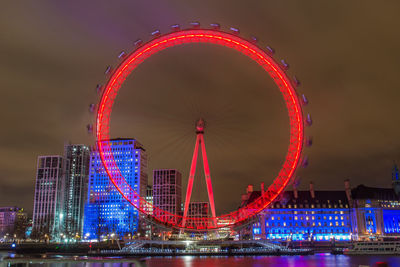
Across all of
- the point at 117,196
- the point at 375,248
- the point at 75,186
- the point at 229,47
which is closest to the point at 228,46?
the point at 229,47

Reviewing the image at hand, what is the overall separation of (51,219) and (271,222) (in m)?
95.6

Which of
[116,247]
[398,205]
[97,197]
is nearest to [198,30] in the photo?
[116,247]

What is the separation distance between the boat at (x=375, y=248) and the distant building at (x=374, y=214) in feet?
81.8

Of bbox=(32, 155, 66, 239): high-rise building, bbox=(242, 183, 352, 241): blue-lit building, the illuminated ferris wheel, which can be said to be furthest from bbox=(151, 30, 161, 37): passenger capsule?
bbox=(32, 155, 66, 239): high-rise building

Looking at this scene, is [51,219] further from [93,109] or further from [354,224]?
[93,109]

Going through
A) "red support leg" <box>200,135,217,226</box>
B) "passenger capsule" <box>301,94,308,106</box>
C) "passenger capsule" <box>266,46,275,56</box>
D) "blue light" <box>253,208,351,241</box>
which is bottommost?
"blue light" <box>253,208,351,241</box>

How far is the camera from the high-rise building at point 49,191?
16525cm

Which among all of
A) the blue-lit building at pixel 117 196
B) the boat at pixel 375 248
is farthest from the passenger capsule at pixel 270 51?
the blue-lit building at pixel 117 196

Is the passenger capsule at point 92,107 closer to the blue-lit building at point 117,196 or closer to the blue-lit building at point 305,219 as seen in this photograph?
the blue-lit building at point 305,219

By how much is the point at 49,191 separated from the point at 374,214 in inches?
4893

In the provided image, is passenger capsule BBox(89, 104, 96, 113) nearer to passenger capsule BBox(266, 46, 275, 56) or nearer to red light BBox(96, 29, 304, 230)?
red light BBox(96, 29, 304, 230)

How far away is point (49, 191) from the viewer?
555ft

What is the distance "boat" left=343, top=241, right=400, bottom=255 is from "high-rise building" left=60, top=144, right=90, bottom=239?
11997 centimetres

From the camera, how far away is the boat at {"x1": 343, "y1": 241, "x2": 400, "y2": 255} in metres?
72.9
